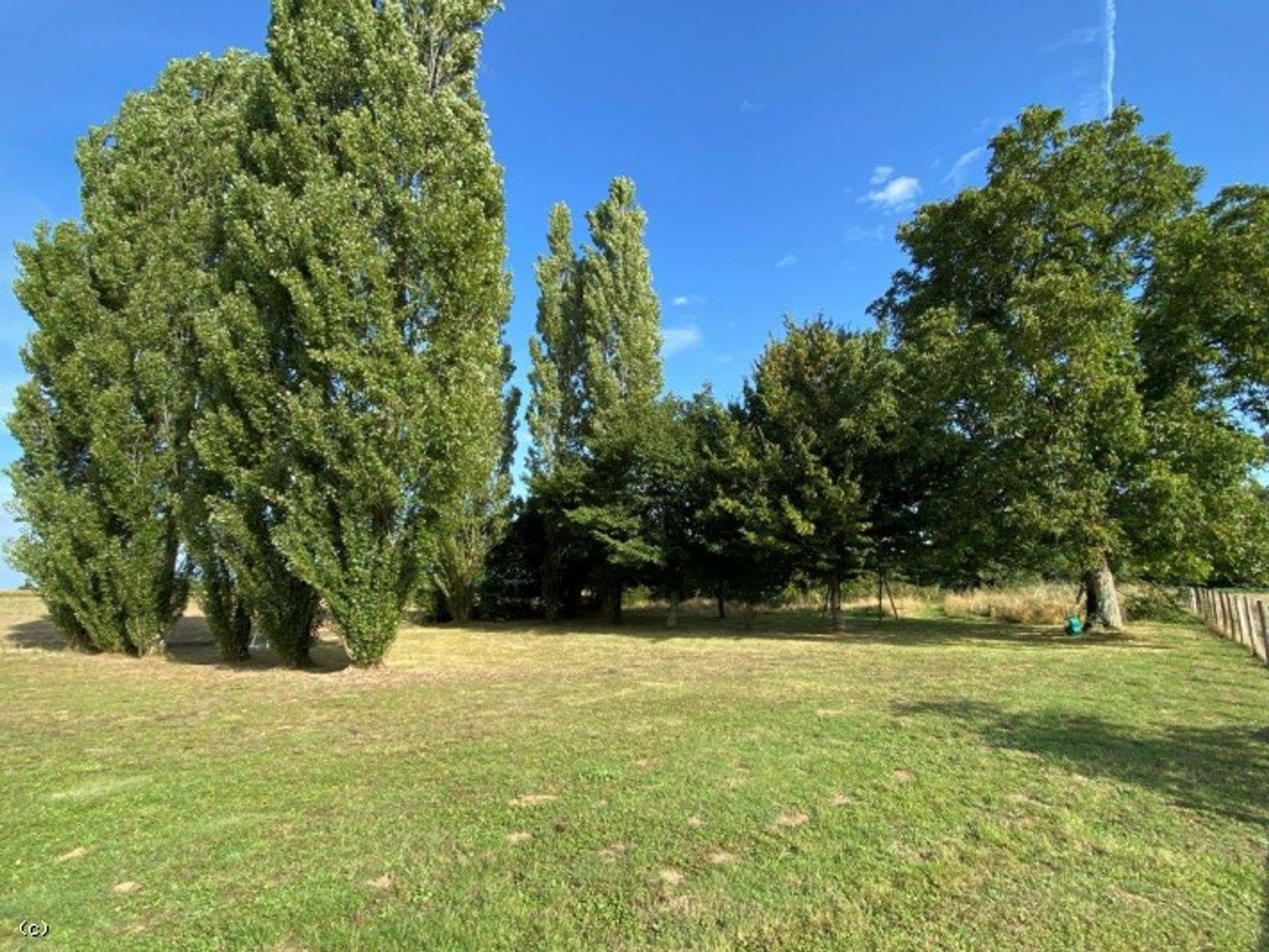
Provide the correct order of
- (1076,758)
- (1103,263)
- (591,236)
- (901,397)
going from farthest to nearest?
(591,236) → (901,397) → (1103,263) → (1076,758)

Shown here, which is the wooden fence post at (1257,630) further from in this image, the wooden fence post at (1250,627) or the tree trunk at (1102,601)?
the tree trunk at (1102,601)

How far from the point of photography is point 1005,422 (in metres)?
14.6

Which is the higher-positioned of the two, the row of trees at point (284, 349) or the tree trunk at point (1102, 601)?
the row of trees at point (284, 349)

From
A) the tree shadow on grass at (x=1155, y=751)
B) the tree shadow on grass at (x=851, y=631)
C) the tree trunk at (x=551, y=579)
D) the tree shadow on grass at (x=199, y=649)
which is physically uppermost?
the tree trunk at (x=551, y=579)

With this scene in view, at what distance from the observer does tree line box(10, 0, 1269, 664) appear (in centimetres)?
1059

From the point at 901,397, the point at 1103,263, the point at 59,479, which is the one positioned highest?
the point at 1103,263

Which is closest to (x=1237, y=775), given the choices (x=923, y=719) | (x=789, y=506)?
(x=923, y=719)

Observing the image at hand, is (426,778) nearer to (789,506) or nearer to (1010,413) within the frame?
(789,506)

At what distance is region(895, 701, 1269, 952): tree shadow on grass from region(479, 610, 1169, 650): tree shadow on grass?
7845mm

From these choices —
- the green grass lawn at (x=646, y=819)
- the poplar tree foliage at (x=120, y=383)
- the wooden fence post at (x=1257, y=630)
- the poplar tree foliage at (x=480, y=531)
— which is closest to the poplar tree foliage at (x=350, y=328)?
the poplar tree foliage at (x=120, y=383)

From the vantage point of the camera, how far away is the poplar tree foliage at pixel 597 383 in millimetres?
21297

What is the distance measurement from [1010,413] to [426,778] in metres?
13.9

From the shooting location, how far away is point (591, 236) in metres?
25.3

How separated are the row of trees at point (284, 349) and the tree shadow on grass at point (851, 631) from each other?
8598mm
